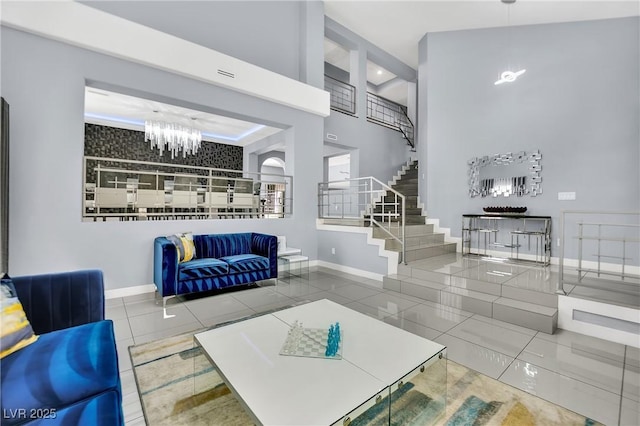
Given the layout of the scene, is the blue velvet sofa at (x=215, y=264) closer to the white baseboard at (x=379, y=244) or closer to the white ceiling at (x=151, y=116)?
the white baseboard at (x=379, y=244)

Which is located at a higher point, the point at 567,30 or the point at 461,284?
the point at 567,30

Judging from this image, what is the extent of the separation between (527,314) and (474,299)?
0.52m

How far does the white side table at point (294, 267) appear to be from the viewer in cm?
477

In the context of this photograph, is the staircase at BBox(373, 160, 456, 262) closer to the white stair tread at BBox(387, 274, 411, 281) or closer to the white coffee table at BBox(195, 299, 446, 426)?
the white stair tread at BBox(387, 274, 411, 281)

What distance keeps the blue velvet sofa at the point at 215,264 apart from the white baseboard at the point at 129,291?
6.8 inches

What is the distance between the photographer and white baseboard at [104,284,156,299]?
3.75 m

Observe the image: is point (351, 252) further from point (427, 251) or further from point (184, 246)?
point (184, 246)

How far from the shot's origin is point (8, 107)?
3.16m

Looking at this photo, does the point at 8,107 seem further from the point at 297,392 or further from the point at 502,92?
the point at 502,92

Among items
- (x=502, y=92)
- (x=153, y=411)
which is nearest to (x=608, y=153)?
(x=502, y=92)

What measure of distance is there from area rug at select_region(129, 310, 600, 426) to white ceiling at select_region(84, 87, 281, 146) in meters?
5.54

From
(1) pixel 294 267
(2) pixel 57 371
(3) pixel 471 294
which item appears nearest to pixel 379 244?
(3) pixel 471 294

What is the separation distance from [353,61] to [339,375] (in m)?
7.99

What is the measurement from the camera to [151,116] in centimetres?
721
